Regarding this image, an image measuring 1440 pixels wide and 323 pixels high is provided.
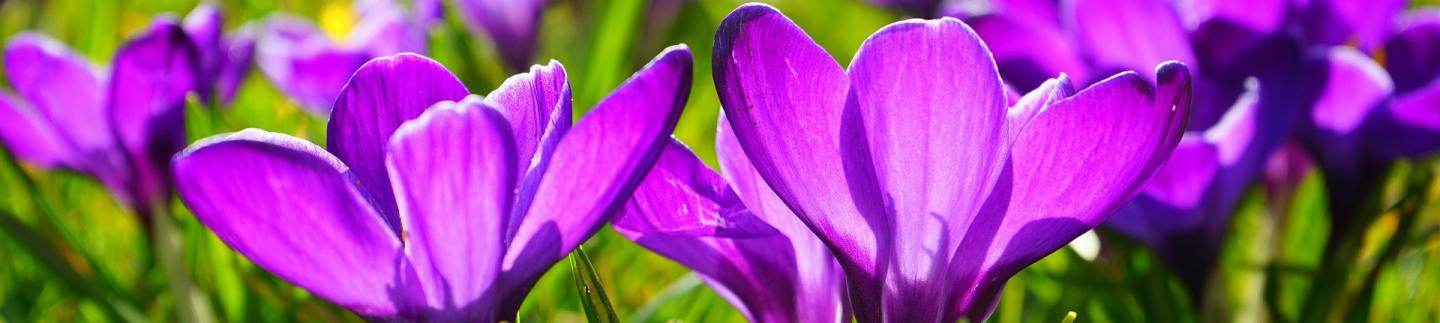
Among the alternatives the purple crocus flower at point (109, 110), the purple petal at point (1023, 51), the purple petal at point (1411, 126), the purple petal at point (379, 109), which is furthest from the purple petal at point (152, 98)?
the purple petal at point (1411, 126)

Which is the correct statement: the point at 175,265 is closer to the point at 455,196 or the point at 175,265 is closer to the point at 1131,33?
the point at 455,196

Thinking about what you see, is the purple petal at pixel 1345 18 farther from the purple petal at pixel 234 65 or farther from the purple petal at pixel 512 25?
the purple petal at pixel 512 25

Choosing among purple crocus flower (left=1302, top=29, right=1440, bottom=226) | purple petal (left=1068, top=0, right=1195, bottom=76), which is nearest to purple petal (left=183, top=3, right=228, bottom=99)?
purple petal (left=1068, top=0, right=1195, bottom=76)

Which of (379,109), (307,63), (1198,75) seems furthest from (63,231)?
(1198,75)

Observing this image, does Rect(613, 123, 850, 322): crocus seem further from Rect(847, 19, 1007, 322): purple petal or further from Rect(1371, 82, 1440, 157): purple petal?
Rect(1371, 82, 1440, 157): purple petal

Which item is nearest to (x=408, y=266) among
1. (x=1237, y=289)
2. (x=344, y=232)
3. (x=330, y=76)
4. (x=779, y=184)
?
(x=344, y=232)
